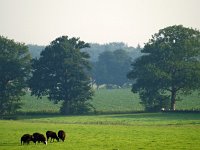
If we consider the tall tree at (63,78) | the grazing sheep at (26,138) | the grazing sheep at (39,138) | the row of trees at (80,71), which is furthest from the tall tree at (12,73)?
the grazing sheep at (26,138)

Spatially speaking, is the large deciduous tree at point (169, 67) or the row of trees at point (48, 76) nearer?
the large deciduous tree at point (169, 67)

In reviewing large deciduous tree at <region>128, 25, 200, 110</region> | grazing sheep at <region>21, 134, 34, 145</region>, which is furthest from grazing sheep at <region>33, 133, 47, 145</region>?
Answer: large deciduous tree at <region>128, 25, 200, 110</region>

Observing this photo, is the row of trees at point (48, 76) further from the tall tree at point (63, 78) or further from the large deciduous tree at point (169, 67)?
the large deciduous tree at point (169, 67)

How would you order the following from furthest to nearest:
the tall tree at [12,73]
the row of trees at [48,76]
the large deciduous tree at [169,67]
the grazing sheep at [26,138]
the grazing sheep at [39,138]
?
the row of trees at [48,76], the tall tree at [12,73], the large deciduous tree at [169,67], the grazing sheep at [39,138], the grazing sheep at [26,138]

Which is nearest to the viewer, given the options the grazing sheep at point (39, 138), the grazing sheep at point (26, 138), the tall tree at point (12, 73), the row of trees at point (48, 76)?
the grazing sheep at point (26, 138)

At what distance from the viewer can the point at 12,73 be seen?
94.7 m

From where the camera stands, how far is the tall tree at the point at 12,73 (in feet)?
306

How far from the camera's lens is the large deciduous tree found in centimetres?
9088

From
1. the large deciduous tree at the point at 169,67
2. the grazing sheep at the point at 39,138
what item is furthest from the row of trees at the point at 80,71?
the grazing sheep at the point at 39,138

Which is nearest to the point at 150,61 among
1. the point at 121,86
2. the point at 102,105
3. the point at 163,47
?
the point at 163,47

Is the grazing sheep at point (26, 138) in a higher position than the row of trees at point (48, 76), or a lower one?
lower

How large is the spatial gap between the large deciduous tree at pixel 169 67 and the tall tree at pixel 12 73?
22079 mm

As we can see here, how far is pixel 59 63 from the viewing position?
9562cm

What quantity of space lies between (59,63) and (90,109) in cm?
1131
